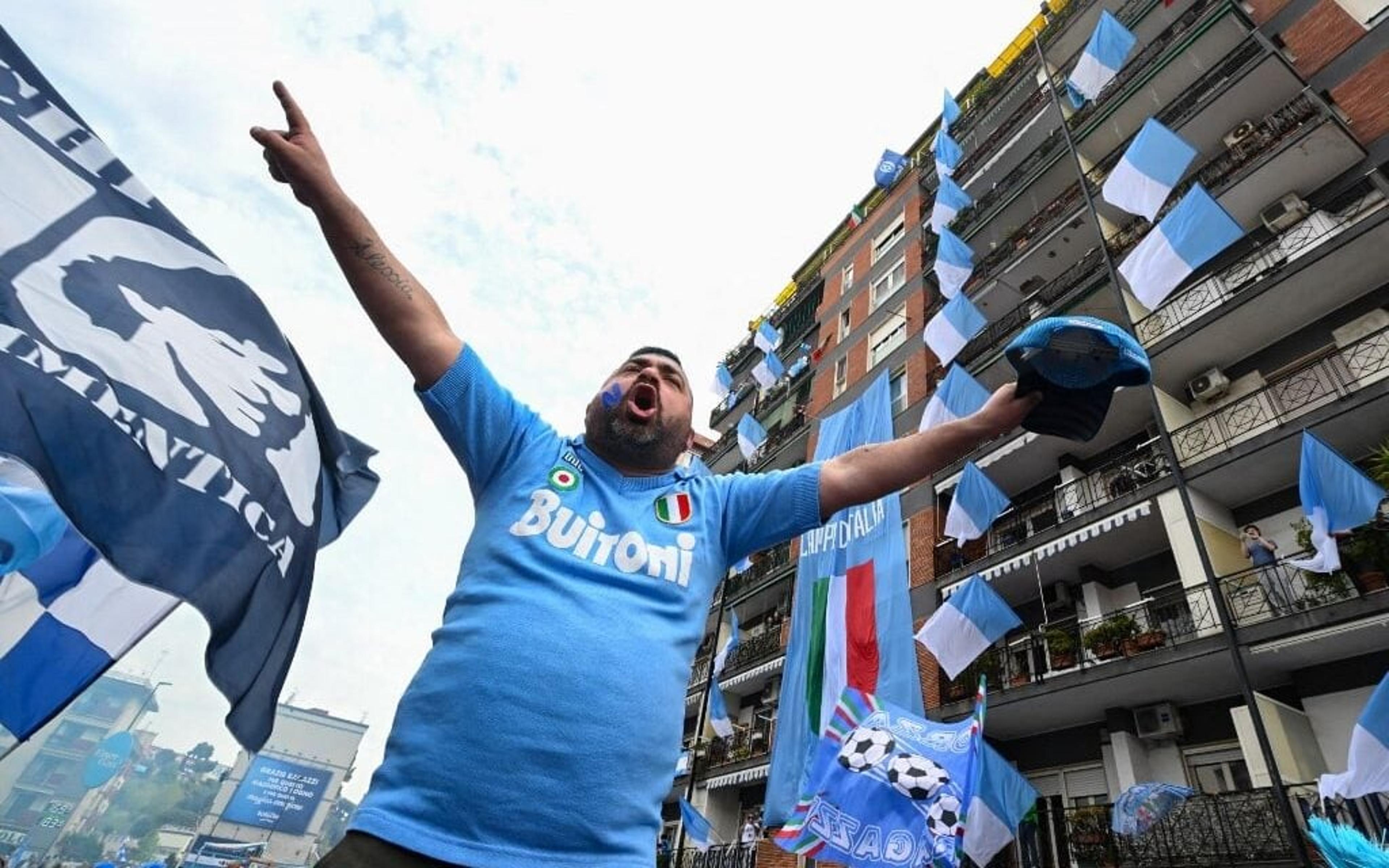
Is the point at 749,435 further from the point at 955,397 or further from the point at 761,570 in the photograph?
the point at 955,397

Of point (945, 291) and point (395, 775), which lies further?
point (945, 291)

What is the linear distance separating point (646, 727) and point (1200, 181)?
679 inches

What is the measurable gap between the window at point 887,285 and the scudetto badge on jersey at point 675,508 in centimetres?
2388

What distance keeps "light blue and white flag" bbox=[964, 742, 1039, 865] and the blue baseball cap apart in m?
8.72

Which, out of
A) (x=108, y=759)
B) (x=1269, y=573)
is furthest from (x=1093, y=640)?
(x=108, y=759)

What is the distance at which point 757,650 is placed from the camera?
21.3 metres

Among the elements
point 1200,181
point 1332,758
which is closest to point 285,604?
point 1332,758

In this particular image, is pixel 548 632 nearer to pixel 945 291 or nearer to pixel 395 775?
pixel 395 775

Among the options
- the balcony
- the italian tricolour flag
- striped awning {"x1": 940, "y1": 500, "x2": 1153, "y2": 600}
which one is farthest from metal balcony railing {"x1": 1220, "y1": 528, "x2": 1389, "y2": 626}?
the balcony

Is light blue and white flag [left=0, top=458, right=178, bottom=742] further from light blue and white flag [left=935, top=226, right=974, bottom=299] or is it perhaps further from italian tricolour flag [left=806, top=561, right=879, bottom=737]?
light blue and white flag [left=935, top=226, right=974, bottom=299]

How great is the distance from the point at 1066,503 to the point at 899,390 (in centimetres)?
758

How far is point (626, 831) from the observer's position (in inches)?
54.4

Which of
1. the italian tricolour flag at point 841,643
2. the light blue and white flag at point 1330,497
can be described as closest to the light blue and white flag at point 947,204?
the italian tricolour flag at point 841,643

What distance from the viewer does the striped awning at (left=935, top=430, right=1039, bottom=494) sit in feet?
48.9
